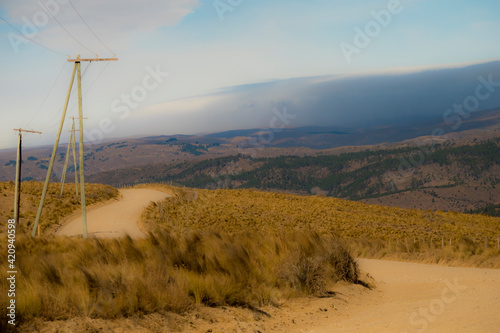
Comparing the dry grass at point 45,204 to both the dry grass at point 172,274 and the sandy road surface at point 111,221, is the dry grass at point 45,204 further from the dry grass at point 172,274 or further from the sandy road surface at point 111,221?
the dry grass at point 172,274

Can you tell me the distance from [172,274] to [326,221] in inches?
1415

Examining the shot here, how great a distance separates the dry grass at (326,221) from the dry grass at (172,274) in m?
10.1

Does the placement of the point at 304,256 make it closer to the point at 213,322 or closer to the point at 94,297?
the point at 213,322

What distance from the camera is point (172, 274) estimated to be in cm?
842

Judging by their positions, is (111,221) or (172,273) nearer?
(172,273)

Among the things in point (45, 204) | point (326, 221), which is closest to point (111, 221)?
point (45, 204)

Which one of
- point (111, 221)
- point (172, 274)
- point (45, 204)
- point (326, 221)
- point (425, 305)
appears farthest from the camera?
point (326, 221)

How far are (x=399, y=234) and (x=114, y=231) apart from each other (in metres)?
23.6

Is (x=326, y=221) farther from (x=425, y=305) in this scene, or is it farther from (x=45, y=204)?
(x=425, y=305)

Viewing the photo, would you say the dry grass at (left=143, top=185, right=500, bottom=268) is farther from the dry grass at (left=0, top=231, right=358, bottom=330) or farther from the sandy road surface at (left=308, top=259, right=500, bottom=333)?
the dry grass at (left=0, top=231, right=358, bottom=330)

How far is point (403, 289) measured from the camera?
37.9 feet

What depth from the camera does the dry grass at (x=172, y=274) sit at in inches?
265

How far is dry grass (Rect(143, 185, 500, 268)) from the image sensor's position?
31.4 metres

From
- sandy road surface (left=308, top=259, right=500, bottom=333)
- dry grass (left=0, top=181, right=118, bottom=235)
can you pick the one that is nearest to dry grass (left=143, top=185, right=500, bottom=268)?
dry grass (left=0, top=181, right=118, bottom=235)
